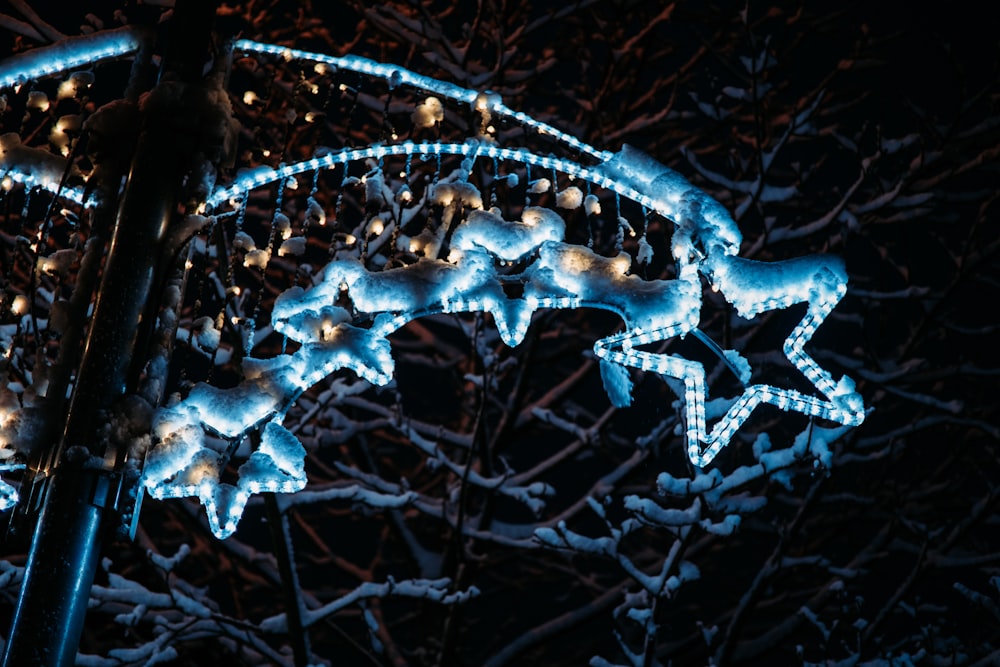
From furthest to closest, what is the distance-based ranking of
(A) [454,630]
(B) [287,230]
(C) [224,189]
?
1. (A) [454,630]
2. (B) [287,230]
3. (C) [224,189]

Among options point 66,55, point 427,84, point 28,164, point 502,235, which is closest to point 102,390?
point 28,164

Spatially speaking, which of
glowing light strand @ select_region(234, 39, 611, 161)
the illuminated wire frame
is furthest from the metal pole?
glowing light strand @ select_region(234, 39, 611, 161)

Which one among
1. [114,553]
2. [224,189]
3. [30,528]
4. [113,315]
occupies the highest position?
[114,553]

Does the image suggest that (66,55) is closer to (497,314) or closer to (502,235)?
(502,235)

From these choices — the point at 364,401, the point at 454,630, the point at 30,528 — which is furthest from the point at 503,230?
the point at 364,401

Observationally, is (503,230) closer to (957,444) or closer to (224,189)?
(224,189)

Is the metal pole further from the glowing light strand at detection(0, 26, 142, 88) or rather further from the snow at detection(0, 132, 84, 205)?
the snow at detection(0, 132, 84, 205)

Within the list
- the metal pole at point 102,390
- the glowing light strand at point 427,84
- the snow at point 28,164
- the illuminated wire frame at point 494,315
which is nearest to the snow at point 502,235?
the illuminated wire frame at point 494,315
